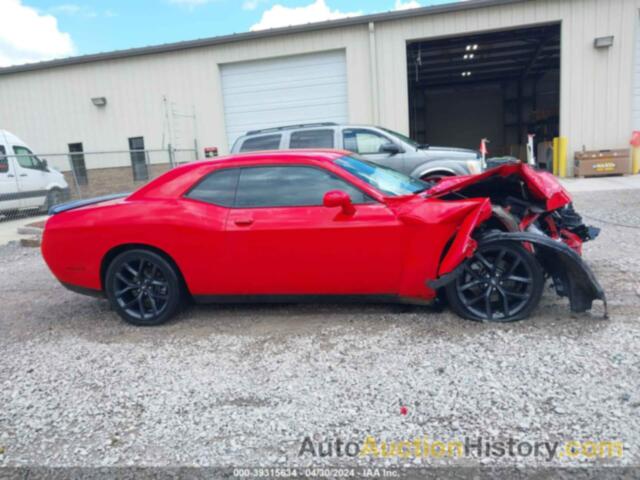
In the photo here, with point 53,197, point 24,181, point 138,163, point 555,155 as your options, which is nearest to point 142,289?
point 24,181

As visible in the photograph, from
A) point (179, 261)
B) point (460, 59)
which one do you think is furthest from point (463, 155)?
point (460, 59)

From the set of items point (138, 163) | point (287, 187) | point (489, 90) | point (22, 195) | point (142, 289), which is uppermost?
point (489, 90)

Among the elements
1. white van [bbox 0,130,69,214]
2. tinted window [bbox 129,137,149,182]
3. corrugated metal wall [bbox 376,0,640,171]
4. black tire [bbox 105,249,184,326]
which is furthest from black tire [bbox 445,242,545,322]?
tinted window [bbox 129,137,149,182]

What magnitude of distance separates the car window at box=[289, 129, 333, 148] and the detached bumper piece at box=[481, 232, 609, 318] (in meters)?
5.30

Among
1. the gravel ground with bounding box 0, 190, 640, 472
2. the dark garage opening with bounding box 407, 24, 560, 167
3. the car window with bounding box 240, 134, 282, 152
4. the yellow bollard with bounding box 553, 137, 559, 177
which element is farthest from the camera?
the dark garage opening with bounding box 407, 24, 560, 167

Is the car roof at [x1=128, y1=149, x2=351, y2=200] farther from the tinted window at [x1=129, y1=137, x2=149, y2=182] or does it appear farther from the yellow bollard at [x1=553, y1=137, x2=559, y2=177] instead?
the tinted window at [x1=129, y1=137, x2=149, y2=182]

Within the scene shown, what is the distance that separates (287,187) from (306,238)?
19.9 inches

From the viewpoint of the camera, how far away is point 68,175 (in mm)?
15414

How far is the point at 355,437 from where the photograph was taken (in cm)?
248

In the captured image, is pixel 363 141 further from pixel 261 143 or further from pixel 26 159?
pixel 26 159

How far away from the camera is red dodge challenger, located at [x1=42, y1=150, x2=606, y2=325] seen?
3.63 metres

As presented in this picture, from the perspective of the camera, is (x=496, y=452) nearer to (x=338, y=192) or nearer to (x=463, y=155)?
(x=338, y=192)

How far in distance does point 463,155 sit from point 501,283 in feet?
17.6

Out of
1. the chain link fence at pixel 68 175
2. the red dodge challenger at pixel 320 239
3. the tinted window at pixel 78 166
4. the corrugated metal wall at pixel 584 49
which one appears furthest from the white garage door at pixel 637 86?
the tinted window at pixel 78 166
